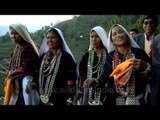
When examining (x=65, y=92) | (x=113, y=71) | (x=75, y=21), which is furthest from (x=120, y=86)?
(x=75, y=21)

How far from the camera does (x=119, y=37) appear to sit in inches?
140

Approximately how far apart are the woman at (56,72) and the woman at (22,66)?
110mm

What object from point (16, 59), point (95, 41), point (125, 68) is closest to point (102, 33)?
point (95, 41)

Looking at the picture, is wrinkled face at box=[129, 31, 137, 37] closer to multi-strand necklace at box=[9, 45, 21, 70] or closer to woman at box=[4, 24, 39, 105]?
woman at box=[4, 24, 39, 105]

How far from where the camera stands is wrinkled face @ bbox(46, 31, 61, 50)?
12.1 feet

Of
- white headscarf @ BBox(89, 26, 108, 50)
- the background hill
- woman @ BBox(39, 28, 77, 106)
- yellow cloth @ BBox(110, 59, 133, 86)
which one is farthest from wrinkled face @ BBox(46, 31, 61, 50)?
yellow cloth @ BBox(110, 59, 133, 86)

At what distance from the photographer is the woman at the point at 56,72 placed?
3.68 m

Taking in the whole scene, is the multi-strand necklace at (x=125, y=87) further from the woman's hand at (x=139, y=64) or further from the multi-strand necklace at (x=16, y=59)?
the multi-strand necklace at (x=16, y=59)

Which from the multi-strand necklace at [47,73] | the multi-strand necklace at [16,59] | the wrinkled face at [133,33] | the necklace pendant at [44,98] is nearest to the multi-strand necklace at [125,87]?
the wrinkled face at [133,33]

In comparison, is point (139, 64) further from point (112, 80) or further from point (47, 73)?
point (47, 73)

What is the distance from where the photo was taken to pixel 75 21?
385cm

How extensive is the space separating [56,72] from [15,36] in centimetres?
56

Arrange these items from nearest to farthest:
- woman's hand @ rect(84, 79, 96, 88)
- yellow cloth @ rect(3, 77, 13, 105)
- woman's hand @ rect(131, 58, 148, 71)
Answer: woman's hand @ rect(131, 58, 148, 71) < woman's hand @ rect(84, 79, 96, 88) < yellow cloth @ rect(3, 77, 13, 105)
